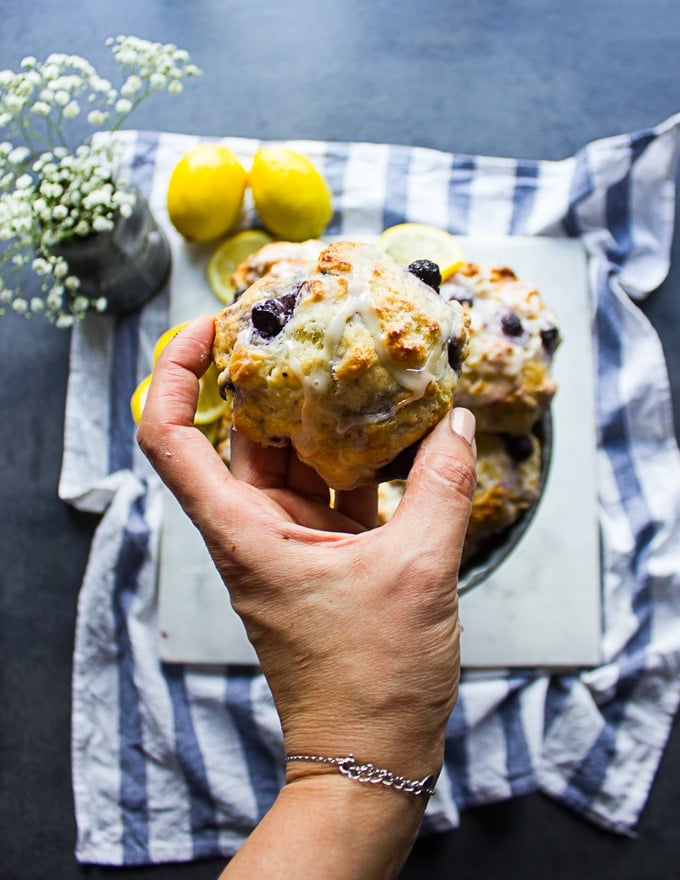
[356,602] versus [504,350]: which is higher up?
[504,350]

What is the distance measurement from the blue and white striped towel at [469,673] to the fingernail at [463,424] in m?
1.22

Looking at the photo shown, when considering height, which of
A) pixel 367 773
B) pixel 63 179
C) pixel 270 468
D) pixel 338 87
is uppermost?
pixel 338 87

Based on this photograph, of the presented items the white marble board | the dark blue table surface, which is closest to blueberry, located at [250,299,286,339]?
the white marble board

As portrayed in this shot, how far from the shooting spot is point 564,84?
9.35 feet

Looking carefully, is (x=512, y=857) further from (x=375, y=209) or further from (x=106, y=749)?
(x=375, y=209)

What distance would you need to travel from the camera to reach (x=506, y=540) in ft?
7.00

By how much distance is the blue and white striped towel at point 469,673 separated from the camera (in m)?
2.51

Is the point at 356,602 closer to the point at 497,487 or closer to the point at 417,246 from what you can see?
the point at 497,487

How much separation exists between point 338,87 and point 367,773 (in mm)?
2270

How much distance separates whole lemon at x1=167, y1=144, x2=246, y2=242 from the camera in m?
2.43

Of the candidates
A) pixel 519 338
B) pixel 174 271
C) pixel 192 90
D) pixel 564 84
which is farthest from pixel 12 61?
pixel 519 338

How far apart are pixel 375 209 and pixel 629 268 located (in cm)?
86

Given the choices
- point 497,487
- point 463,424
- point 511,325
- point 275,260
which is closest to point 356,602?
point 463,424

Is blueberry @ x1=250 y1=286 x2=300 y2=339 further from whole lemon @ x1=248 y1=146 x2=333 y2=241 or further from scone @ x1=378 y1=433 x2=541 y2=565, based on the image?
whole lemon @ x1=248 y1=146 x2=333 y2=241
